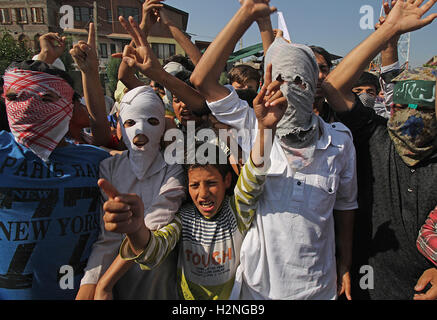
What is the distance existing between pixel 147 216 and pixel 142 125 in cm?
63

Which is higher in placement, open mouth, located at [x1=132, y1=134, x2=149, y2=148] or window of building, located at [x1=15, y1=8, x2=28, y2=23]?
window of building, located at [x1=15, y1=8, x2=28, y2=23]

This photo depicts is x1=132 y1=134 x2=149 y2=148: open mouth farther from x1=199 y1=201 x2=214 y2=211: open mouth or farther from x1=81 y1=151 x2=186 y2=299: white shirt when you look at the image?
x1=199 y1=201 x2=214 y2=211: open mouth

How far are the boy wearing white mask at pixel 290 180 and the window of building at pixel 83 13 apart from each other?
A: 1649 inches

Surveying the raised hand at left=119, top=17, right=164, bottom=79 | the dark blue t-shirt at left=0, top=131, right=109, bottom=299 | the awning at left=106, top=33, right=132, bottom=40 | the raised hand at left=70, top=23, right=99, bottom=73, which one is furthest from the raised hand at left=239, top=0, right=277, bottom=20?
the awning at left=106, top=33, right=132, bottom=40

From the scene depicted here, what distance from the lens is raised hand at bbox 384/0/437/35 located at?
177cm

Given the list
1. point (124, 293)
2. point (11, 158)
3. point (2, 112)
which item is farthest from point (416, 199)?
point (2, 112)

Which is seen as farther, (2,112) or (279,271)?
(2,112)

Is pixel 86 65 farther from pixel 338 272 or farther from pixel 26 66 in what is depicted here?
pixel 338 272

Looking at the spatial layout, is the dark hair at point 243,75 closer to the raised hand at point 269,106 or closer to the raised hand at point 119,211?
the raised hand at point 269,106

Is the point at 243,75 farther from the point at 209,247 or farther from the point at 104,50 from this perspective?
the point at 104,50

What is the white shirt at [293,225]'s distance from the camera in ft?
5.48

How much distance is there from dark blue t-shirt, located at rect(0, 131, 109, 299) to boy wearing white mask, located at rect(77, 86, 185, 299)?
4.9 inches

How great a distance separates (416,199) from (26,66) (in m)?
2.70

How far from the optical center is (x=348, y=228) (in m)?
1.89
